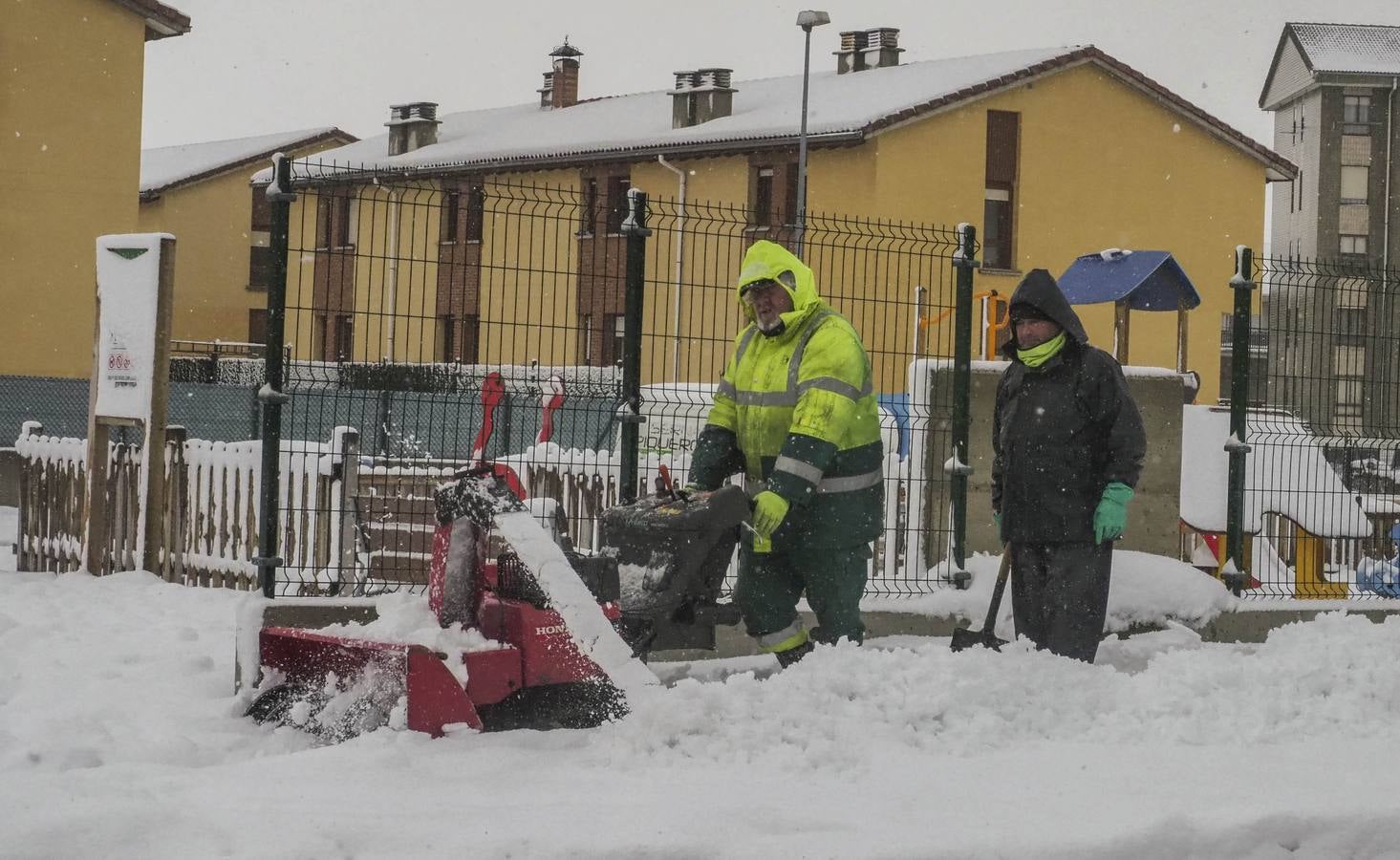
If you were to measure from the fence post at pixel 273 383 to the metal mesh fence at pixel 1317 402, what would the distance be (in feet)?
18.6

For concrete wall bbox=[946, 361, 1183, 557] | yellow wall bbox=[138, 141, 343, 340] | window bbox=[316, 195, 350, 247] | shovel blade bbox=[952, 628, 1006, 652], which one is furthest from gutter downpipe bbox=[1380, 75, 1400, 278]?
shovel blade bbox=[952, 628, 1006, 652]

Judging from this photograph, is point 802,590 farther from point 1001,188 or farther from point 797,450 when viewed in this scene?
point 1001,188

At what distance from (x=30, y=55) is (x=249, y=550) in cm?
1637

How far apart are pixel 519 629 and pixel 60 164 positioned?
21.2 m

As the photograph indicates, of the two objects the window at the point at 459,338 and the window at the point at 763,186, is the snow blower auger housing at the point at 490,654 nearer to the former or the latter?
the window at the point at 459,338

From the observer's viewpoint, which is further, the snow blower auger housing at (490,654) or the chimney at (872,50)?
the chimney at (872,50)

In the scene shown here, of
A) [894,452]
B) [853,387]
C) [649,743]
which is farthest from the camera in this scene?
[894,452]

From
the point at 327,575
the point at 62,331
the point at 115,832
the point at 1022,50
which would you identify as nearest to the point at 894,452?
the point at 327,575

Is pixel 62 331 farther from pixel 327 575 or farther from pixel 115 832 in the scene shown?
pixel 115 832

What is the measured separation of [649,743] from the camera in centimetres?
554

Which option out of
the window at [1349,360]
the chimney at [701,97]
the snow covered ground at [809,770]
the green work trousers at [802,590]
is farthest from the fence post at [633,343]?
the chimney at [701,97]

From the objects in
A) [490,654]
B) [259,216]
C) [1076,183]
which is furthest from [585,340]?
[259,216]

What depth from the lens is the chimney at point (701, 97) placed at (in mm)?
35812

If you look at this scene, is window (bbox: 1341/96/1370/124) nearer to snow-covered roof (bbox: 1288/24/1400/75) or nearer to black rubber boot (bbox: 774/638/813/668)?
snow-covered roof (bbox: 1288/24/1400/75)
